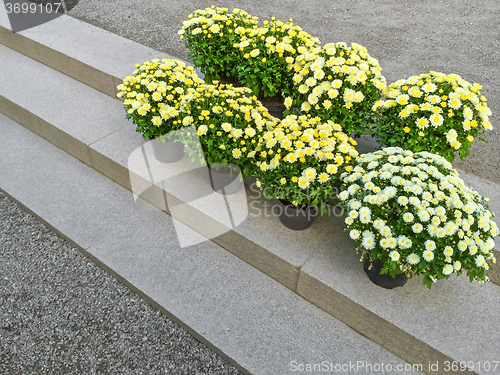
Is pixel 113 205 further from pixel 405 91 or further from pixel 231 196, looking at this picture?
pixel 405 91

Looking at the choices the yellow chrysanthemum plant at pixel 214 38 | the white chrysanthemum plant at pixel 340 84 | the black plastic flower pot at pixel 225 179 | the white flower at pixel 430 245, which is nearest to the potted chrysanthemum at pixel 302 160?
the white chrysanthemum plant at pixel 340 84

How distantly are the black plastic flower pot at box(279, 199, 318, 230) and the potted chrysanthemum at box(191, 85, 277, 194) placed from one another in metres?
0.35

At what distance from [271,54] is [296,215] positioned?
1176 millimetres

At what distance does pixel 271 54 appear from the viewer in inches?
111

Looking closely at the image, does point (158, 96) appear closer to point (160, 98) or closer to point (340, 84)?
point (160, 98)

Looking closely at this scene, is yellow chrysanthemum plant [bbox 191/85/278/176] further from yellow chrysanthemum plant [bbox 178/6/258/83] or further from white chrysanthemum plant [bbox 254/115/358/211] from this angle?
yellow chrysanthemum plant [bbox 178/6/258/83]

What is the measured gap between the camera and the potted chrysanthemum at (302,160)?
2195 mm

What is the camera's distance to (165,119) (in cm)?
271

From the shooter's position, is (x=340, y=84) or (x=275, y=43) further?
(x=275, y=43)

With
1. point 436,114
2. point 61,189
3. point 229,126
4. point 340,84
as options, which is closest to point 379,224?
point 436,114

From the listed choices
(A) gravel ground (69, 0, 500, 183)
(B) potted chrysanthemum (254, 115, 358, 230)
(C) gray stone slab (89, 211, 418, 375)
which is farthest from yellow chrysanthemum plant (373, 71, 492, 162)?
(A) gravel ground (69, 0, 500, 183)

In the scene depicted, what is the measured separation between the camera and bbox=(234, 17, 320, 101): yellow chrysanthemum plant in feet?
9.11

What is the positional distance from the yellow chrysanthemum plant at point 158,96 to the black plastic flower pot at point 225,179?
387 millimetres

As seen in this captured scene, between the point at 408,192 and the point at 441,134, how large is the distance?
624mm
